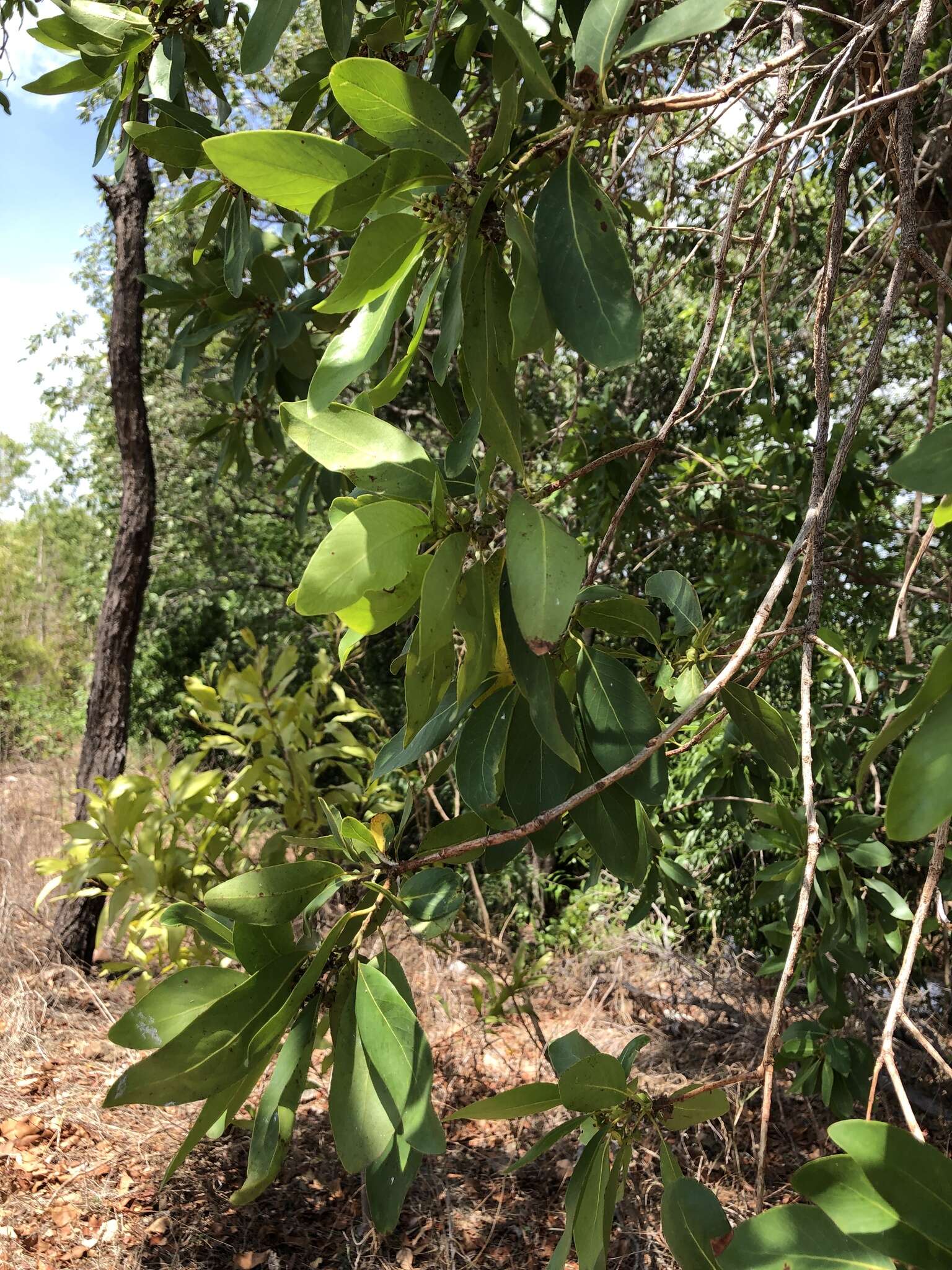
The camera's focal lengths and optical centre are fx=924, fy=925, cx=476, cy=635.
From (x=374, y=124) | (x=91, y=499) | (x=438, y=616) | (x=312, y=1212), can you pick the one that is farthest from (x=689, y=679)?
(x=91, y=499)

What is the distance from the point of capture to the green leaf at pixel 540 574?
515mm

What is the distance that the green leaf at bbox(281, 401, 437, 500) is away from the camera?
58 centimetres

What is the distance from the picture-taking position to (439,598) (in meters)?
0.53

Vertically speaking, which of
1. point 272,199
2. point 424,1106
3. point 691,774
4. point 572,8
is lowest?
point 691,774

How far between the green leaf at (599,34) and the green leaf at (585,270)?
0.17 feet

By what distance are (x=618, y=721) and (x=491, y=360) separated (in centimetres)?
28

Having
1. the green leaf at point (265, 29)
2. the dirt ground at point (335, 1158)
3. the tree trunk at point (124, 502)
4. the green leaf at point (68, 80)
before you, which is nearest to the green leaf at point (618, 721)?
the green leaf at point (265, 29)

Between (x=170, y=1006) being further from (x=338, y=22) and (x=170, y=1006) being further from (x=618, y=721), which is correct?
(x=338, y=22)

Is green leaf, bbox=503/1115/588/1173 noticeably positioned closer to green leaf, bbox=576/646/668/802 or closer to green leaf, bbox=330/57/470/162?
green leaf, bbox=576/646/668/802

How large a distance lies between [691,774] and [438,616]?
9.02 feet

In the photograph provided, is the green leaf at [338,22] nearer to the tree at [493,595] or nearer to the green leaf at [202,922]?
the tree at [493,595]

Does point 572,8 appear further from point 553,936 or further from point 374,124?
point 553,936

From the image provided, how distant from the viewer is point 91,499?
7004mm

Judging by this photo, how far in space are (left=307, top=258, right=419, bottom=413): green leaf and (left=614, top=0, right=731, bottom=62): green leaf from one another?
18 centimetres
